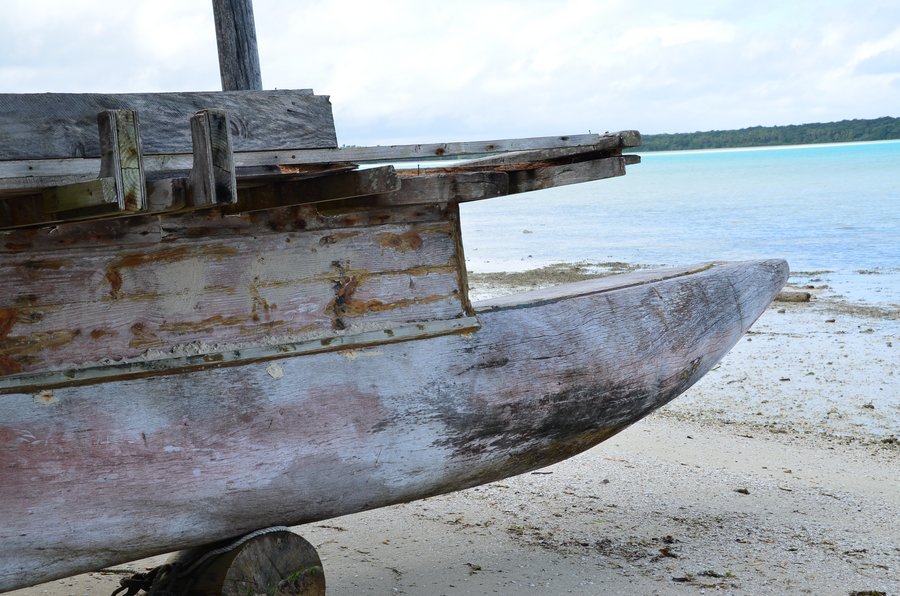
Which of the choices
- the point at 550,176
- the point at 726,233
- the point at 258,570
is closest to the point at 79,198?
the point at 258,570

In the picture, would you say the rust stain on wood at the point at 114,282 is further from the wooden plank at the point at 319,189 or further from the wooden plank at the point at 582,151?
the wooden plank at the point at 582,151

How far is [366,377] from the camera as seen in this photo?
2.68 metres

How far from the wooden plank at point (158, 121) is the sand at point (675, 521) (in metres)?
1.64

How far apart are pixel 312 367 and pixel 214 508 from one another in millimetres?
476

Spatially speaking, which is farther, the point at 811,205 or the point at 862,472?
the point at 811,205

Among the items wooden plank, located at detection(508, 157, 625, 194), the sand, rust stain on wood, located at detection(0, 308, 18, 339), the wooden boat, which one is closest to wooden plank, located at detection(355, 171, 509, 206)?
the wooden boat

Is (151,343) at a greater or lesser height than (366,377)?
greater

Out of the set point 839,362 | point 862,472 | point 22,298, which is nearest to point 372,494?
point 22,298

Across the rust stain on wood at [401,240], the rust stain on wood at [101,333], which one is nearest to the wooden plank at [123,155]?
the rust stain on wood at [101,333]

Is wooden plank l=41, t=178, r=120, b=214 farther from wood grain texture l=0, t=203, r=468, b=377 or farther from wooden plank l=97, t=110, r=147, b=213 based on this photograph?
wood grain texture l=0, t=203, r=468, b=377

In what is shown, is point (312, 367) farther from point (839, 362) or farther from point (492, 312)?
point (839, 362)

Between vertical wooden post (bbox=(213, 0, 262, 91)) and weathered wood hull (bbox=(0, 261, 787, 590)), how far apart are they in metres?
1.58

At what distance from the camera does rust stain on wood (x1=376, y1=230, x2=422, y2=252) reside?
278 cm

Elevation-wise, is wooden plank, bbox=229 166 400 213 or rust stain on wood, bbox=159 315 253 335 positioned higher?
wooden plank, bbox=229 166 400 213
